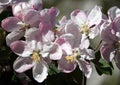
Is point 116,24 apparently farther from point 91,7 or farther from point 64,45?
point 91,7

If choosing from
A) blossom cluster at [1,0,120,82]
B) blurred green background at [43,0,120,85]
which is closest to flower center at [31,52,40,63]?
blossom cluster at [1,0,120,82]

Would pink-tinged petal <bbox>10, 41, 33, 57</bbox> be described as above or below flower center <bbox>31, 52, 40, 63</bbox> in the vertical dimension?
above

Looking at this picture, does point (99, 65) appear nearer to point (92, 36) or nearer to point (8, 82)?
point (92, 36)

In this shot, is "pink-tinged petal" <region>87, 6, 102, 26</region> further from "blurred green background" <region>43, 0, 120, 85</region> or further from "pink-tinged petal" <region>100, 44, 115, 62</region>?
"blurred green background" <region>43, 0, 120, 85</region>

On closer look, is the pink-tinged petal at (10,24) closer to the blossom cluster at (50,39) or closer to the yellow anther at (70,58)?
the blossom cluster at (50,39)

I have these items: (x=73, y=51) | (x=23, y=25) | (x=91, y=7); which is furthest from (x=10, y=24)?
(x=91, y=7)

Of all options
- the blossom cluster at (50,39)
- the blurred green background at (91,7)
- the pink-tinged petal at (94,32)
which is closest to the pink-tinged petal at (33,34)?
the blossom cluster at (50,39)

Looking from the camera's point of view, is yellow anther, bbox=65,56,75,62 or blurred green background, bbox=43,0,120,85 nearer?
yellow anther, bbox=65,56,75,62
